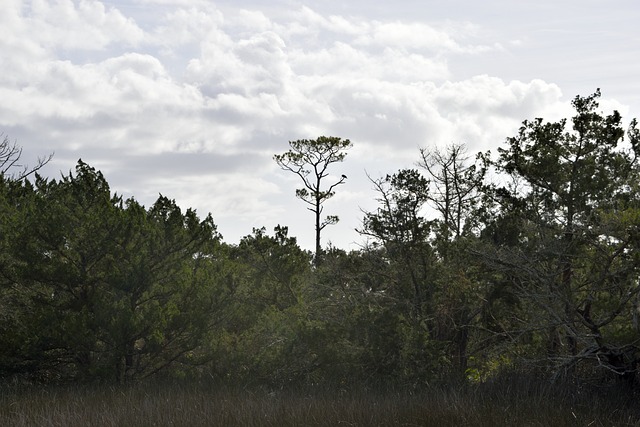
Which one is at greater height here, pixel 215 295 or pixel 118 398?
pixel 215 295

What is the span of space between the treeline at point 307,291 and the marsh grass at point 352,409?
6.12 feet

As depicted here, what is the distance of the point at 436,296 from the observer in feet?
51.2

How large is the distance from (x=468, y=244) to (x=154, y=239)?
6.74m

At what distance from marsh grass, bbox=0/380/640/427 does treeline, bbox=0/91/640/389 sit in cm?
187

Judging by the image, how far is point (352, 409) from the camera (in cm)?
1087

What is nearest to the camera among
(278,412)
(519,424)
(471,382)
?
(519,424)

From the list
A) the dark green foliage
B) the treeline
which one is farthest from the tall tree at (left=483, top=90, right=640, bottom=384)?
the dark green foliage

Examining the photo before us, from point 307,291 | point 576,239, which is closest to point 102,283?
point 307,291

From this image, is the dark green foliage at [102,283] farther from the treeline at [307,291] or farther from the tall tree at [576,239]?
the tall tree at [576,239]

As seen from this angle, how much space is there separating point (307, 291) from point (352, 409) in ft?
19.7

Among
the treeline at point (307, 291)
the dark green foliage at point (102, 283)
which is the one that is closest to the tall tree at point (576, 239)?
the treeline at point (307, 291)

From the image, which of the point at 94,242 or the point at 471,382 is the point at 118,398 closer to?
the point at 94,242

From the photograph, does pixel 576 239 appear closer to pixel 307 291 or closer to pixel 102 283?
pixel 307 291

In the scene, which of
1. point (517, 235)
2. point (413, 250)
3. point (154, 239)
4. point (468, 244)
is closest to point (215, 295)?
point (154, 239)
